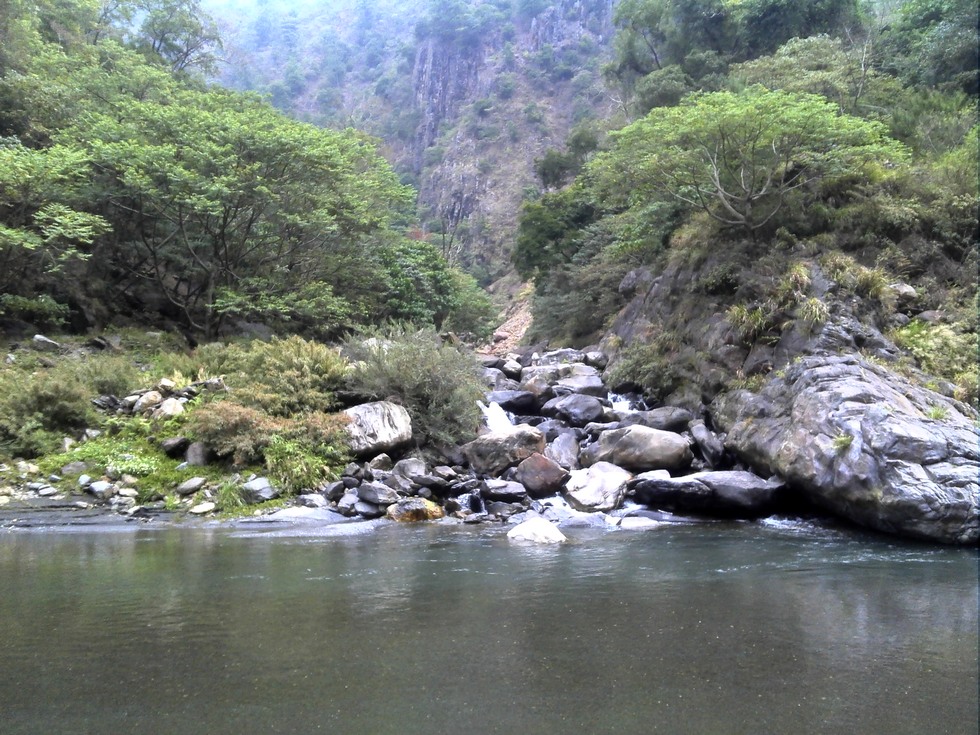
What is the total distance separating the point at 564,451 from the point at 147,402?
845 centimetres

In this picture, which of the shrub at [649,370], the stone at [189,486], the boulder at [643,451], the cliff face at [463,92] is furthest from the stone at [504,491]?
the cliff face at [463,92]

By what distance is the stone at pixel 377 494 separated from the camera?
38.2ft

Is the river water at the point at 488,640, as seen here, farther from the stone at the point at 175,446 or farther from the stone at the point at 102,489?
the stone at the point at 175,446

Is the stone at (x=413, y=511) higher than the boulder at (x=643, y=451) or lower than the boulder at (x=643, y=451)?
lower

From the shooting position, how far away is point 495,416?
16469 millimetres

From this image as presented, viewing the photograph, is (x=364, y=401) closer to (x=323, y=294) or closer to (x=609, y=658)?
(x=323, y=294)

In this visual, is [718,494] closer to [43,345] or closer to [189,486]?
[189,486]

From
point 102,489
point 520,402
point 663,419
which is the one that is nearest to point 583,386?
point 520,402

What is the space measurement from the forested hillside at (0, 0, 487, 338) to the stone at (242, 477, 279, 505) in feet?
26.6

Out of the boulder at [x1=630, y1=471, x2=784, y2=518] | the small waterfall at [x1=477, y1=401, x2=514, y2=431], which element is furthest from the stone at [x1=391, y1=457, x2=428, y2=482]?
the boulder at [x1=630, y1=471, x2=784, y2=518]

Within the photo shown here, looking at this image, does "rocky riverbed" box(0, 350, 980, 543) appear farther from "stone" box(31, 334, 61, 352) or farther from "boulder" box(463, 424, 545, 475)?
"stone" box(31, 334, 61, 352)

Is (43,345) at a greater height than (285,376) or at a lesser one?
greater

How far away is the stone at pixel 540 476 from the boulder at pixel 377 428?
→ 2.40 meters

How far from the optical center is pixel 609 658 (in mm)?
4715
